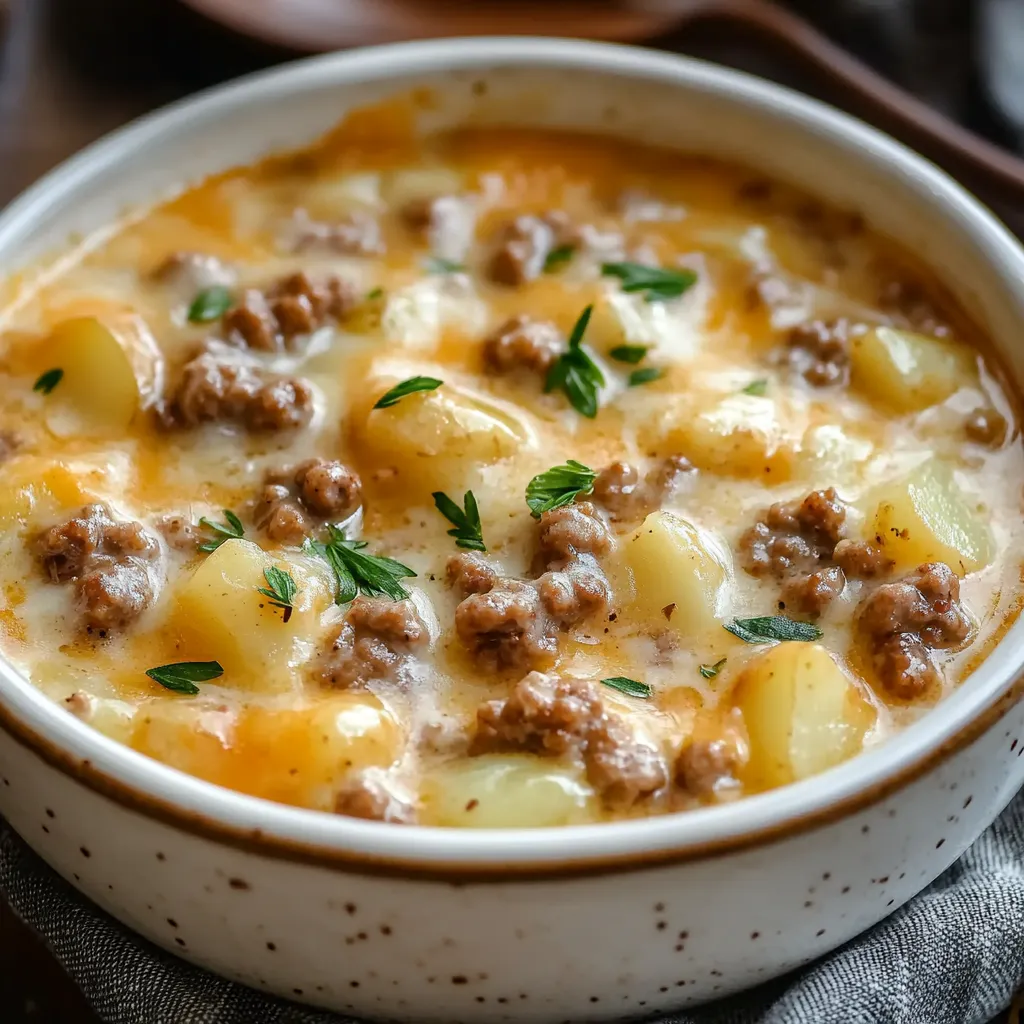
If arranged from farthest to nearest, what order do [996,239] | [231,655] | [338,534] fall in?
[996,239] → [338,534] → [231,655]

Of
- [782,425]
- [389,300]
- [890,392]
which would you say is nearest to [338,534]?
[389,300]

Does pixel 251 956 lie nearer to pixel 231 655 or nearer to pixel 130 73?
pixel 231 655

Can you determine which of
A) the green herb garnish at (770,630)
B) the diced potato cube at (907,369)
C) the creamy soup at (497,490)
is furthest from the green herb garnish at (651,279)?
the green herb garnish at (770,630)

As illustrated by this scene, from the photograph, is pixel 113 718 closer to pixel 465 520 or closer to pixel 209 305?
pixel 465 520

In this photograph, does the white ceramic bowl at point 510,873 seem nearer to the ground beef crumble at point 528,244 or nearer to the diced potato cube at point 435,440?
the diced potato cube at point 435,440

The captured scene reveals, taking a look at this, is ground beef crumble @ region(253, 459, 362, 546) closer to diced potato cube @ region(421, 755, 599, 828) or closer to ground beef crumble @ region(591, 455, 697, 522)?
ground beef crumble @ region(591, 455, 697, 522)

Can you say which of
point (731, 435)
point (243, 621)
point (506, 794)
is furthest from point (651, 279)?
point (506, 794)
